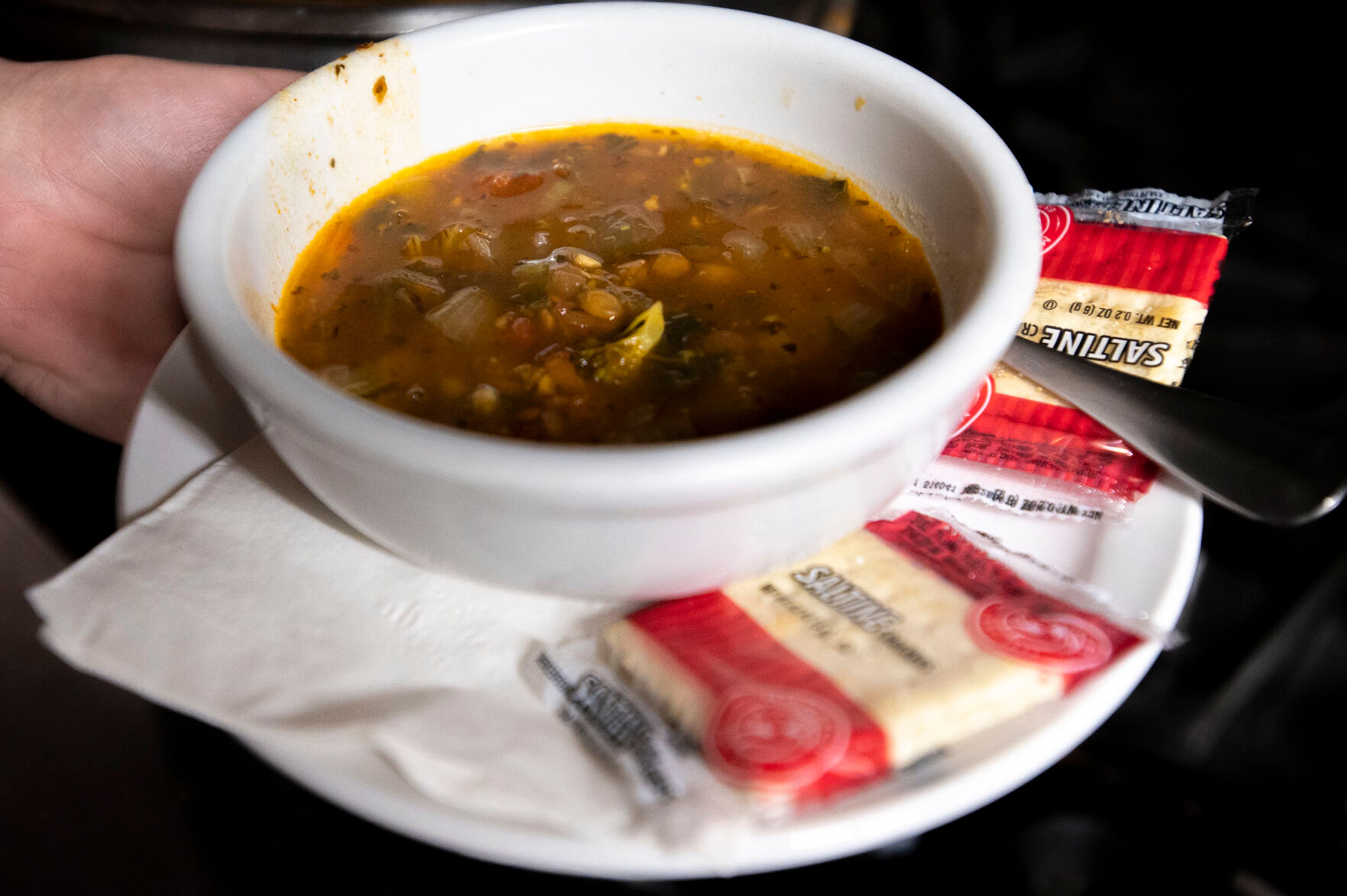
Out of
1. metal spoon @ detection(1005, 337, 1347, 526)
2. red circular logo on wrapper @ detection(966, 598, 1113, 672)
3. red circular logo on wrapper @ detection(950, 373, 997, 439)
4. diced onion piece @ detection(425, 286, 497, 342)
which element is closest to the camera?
red circular logo on wrapper @ detection(966, 598, 1113, 672)

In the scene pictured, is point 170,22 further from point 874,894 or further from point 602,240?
point 874,894

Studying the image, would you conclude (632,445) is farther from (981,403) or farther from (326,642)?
(981,403)

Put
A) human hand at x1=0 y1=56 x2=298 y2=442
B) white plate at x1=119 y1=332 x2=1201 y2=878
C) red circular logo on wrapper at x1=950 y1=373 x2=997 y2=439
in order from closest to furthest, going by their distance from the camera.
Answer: white plate at x1=119 y1=332 x2=1201 y2=878
red circular logo on wrapper at x1=950 y1=373 x2=997 y2=439
human hand at x1=0 y1=56 x2=298 y2=442

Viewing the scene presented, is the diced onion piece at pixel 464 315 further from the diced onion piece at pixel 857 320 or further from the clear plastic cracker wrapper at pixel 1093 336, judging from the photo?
the clear plastic cracker wrapper at pixel 1093 336

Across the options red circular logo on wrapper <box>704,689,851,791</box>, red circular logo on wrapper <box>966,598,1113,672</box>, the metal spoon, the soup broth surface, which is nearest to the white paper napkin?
red circular logo on wrapper <box>704,689,851,791</box>

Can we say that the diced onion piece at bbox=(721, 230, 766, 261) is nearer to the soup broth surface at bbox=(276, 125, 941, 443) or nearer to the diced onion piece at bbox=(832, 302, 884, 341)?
the soup broth surface at bbox=(276, 125, 941, 443)

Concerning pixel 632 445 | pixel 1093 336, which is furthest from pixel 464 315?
pixel 1093 336

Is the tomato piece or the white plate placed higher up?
the tomato piece

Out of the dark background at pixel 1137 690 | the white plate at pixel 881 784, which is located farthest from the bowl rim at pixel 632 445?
the dark background at pixel 1137 690
